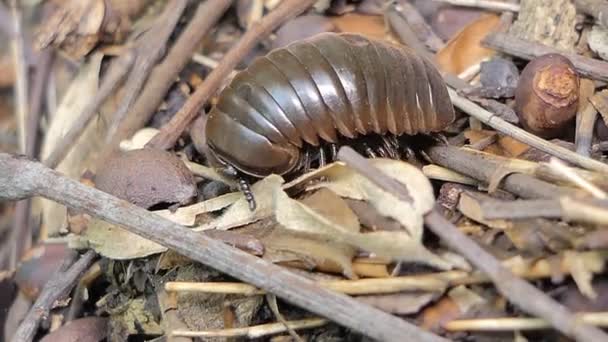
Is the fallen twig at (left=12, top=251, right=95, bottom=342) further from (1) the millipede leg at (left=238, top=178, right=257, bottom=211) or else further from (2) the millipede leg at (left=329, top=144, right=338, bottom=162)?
(2) the millipede leg at (left=329, top=144, right=338, bottom=162)

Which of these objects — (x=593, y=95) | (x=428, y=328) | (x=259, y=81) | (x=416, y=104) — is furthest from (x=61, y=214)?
(x=593, y=95)

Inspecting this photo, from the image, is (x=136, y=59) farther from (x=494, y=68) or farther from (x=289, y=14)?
(x=494, y=68)

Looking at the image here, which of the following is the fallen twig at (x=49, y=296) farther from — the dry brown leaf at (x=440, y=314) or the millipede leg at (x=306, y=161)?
the dry brown leaf at (x=440, y=314)

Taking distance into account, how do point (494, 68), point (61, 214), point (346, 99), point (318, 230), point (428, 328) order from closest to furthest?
point (428, 328), point (318, 230), point (346, 99), point (494, 68), point (61, 214)

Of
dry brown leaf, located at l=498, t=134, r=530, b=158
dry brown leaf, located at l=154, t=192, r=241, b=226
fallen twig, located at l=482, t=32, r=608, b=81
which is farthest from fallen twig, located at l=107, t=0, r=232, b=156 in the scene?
dry brown leaf, located at l=498, t=134, r=530, b=158

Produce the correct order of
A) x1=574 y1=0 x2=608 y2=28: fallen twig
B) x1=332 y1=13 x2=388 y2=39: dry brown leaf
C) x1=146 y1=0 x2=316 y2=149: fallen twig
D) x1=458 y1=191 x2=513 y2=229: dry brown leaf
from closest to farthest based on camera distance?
1. x1=458 y1=191 x2=513 y2=229: dry brown leaf
2. x1=574 y1=0 x2=608 y2=28: fallen twig
3. x1=146 y1=0 x2=316 y2=149: fallen twig
4. x1=332 y1=13 x2=388 y2=39: dry brown leaf

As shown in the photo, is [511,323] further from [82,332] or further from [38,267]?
Answer: [38,267]

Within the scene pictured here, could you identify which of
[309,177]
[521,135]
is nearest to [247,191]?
[309,177]
